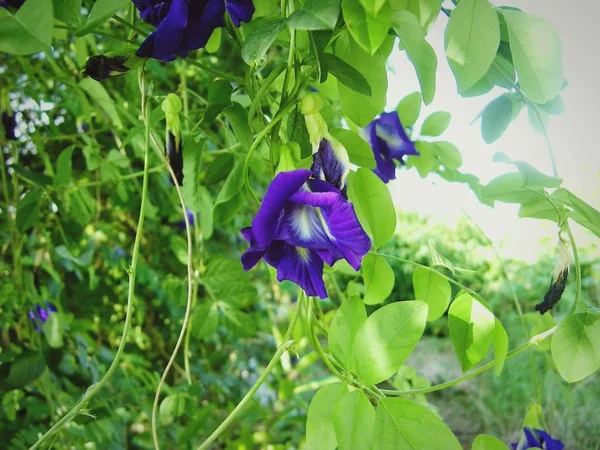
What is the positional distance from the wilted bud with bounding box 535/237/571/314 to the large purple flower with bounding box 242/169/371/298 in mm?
181

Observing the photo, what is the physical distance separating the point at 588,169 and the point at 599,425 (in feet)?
3.08

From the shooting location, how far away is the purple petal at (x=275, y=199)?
305 mm

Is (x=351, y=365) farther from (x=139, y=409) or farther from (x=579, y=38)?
(x=579, y=38)

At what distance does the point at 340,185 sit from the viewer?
348 mm

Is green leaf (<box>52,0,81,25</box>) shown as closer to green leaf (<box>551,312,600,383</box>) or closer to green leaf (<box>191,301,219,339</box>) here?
green leaf (<box>551,312,600,383</box>)

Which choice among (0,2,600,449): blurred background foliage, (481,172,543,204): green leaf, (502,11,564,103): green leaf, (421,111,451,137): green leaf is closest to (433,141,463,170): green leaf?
(421,111,451,137): green leaf

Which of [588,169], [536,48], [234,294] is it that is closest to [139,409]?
[234,294]

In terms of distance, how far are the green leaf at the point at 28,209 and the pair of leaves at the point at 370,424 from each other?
54cm

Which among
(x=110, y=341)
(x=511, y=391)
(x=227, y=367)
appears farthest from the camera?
(x=511, y=391)

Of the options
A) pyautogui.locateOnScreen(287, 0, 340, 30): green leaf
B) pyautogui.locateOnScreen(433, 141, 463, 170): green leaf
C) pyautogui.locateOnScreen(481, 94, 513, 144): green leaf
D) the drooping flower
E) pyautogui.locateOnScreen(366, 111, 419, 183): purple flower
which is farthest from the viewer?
the drooping flower

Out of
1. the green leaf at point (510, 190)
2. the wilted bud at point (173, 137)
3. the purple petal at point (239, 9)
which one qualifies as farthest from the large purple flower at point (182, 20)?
the green leaf at point (510, 190)

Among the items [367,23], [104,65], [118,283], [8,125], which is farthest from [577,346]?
[118,283]

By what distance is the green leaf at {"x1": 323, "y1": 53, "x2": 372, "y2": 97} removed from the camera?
315mm

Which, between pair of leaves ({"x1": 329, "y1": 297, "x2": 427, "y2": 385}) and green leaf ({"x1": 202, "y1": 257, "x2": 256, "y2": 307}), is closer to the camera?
pair of leaves ({"x1": 329, "y1": 297, "x2": 427, "y2": 385})
